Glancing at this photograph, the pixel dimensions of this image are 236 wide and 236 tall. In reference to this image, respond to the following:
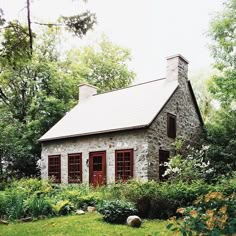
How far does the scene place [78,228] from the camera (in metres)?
7.18

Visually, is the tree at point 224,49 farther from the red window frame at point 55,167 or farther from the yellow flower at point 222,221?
the yellow flower at point 222,221

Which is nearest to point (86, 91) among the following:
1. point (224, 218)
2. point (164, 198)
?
point (164, 198)

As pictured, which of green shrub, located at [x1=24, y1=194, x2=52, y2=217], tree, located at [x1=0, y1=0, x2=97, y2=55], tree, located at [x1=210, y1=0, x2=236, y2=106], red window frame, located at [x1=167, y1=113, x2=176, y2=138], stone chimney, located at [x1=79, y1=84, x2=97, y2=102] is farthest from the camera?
stone chimney, located at [x1=79, y1=84, x2=97, y2=102]

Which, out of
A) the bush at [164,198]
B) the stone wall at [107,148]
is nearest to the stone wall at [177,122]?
the stone wall at [107,148]

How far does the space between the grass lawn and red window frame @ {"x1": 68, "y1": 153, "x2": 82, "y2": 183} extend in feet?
25.2

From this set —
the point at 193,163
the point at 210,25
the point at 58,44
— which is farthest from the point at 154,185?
the point at 58,44

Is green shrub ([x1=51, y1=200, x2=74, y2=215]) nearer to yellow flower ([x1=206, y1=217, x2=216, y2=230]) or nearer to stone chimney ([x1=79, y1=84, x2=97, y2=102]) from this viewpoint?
yellow flower ([x1=206, y1=217, x2=216, y2=230])

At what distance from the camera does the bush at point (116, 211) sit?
7886 millimetres

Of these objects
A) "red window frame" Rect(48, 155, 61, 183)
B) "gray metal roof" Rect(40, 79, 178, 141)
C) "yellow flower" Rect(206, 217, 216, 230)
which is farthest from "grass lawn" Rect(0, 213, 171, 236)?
"red window frame" Rect(48, 155, 61, 183)

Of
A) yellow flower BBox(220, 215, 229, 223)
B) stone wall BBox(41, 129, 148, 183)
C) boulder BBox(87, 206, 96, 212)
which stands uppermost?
stone wall BBox(41, 129, 148, 183)

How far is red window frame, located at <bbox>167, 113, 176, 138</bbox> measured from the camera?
1513 centimetres

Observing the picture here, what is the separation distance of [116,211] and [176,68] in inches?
387

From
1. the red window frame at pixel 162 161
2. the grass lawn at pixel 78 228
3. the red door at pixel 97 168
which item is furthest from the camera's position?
the red door at pixel 97 168

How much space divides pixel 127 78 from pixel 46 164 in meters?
17.3
